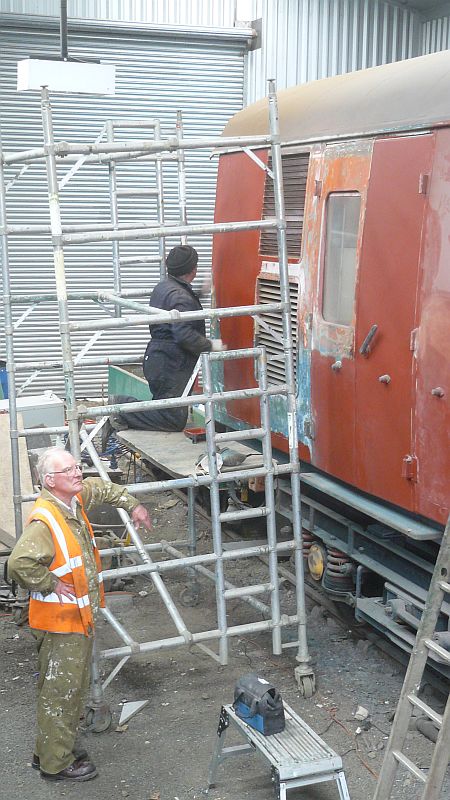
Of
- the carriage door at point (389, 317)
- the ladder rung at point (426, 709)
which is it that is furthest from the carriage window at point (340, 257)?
the ladder rung at point (426, 709)

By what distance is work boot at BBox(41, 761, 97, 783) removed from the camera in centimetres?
562

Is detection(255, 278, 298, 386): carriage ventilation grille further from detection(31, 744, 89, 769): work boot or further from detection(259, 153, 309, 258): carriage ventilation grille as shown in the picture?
detection(31, 744, 89, 769): work boot

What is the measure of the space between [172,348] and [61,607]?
11.3 feet

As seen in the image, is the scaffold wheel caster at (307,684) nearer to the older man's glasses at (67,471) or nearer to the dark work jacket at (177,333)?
the older man's glasses at (67,471)

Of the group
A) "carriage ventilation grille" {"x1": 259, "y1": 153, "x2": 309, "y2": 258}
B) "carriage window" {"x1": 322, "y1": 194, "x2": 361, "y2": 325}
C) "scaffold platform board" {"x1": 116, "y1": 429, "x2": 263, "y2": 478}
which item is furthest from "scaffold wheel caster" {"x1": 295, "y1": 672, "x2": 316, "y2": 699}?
"carriage ventilation grille" {"x1": 259, "y1": 153, "x2": 309, "y2": 258}

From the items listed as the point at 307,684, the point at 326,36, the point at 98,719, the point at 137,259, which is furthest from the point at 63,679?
the point at 326,36

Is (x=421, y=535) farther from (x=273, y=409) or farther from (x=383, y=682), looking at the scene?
A: (x=273, y=409)

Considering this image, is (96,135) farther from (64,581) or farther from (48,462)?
(64,581)

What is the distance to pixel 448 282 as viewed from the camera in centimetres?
565

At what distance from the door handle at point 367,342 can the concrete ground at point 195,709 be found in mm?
2031

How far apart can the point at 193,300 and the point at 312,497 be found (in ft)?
5.96

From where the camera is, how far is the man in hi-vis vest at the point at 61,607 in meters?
5.42

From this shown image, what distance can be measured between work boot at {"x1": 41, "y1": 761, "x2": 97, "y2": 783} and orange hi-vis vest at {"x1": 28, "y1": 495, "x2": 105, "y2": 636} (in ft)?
2.52

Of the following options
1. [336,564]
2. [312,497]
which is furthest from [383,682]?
[312,497]
